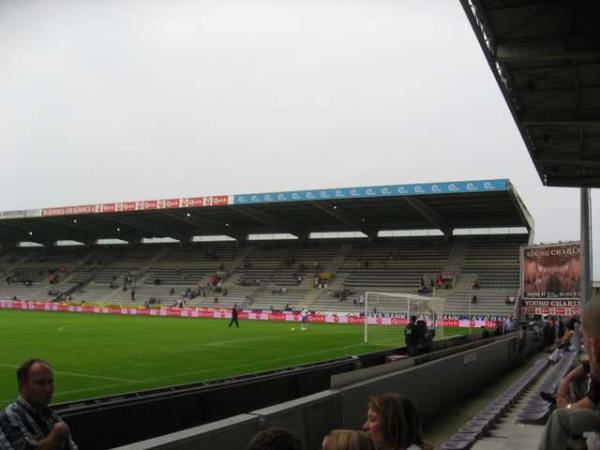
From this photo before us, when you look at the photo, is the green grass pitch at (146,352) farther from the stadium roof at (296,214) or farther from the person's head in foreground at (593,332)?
the stadium roof at (296,214)

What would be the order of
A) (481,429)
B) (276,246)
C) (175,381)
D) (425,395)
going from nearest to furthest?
(481,429), (425,395), (175,381), (276,246)

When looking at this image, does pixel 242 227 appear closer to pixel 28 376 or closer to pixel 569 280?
pixel 569 280

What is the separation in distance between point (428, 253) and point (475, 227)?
482 cm

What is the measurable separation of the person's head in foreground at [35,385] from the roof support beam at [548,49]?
33.5 feet

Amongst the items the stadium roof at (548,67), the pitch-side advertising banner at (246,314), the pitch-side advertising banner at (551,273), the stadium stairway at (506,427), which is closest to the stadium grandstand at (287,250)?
the pitch-side advertising banner at (246,314)

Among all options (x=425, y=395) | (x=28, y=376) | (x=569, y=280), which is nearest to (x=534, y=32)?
(x=425, y=395)

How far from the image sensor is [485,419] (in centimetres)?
879

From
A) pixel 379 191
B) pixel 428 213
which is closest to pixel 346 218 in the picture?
pixel 428 213

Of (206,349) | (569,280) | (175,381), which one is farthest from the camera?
(569,280)

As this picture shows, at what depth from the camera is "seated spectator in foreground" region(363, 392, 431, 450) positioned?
122 inches

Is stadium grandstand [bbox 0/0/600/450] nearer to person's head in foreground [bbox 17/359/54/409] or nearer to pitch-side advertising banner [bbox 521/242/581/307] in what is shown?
person's head in foreground [bbox 17/359/54/409]

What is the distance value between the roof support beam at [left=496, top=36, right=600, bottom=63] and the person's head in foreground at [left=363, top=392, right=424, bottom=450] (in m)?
9.57

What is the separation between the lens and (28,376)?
3984mm

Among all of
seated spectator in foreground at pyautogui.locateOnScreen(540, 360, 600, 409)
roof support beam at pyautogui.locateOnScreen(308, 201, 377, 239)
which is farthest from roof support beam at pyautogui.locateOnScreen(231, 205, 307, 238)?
seated spectator in foreground at pyautogui.locateOnScreen(540, 360, 600, 409)
